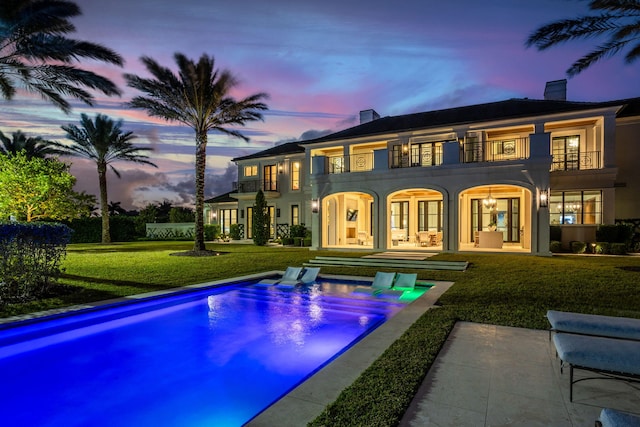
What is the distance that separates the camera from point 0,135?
29297 mm

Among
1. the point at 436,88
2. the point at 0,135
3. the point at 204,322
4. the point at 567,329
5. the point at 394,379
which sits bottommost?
the point at 204,322

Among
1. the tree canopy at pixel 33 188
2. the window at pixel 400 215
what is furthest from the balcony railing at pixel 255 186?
the tree canopy at pixel 33 188

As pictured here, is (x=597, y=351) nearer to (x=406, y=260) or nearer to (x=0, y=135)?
(x=406, y=260)

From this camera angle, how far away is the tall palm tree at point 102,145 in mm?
28375

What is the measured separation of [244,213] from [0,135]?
21089 millimetres

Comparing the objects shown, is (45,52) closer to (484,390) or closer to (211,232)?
(484,390)

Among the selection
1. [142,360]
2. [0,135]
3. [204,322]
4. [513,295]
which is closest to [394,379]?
[142,360]

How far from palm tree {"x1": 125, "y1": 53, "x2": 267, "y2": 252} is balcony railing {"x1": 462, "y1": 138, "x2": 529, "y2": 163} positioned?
40.4 feet

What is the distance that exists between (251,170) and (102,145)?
1207cm

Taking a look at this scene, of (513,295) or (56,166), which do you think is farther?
(56,166)

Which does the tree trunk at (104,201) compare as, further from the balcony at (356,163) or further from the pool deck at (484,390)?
the pool deck at (484,390)

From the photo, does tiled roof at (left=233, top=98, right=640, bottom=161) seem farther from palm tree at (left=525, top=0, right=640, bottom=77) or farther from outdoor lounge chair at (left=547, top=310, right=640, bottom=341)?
outdoor lounge chair at (left=547, top=310, right=640, bottom=341)

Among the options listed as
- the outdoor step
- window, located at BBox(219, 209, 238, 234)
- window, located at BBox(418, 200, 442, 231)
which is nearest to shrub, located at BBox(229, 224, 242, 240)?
window, located at BBox(219, 209, 238, 234)

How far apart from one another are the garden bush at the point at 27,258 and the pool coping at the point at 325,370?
5.75ft
